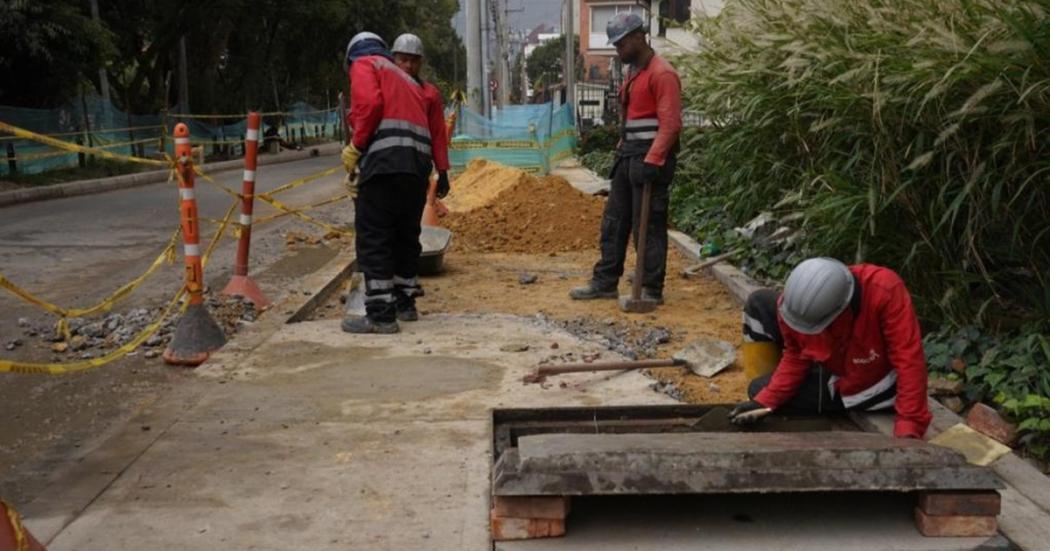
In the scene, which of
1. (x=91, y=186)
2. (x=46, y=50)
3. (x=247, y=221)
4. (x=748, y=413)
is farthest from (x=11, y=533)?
(x=46, y=50)

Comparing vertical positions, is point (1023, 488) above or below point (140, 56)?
below

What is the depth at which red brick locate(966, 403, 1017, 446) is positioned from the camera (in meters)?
4.26

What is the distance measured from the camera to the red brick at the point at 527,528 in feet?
10.7

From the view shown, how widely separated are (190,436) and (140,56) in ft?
89.3

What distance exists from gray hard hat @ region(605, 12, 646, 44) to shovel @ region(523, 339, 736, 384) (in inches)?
88.2

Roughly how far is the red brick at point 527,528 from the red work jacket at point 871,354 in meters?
1.28

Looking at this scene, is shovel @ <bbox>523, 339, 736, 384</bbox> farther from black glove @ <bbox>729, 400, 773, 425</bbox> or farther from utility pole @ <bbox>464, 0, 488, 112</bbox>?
utility pole @ <bbox>464, 0, 488, 112</bbox>

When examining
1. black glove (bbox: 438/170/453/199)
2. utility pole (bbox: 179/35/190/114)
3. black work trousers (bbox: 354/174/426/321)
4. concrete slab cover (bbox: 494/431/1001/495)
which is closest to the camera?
concrete slab cover (bbox: 494/431/1001/495)

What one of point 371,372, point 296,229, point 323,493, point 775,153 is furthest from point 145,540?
point 296,229

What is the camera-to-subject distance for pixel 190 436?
429 centimetres

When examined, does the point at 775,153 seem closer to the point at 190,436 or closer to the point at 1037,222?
the point at 1037,222

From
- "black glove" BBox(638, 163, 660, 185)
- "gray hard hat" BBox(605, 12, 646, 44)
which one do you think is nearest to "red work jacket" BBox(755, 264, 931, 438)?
"black glove" BBox(638, 163, 660, 185)

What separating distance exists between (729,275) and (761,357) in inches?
122

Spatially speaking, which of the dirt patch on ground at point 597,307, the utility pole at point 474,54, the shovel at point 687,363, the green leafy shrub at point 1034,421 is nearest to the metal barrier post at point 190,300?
the dirt patch on ground at point 597,307
